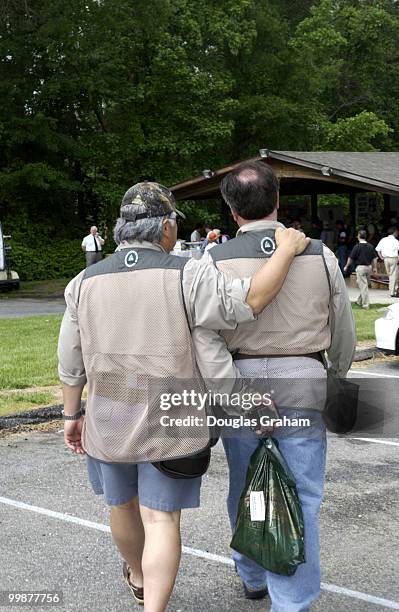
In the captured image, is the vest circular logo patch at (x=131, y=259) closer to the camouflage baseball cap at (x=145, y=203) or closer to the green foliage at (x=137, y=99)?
the camouflage baseball cap at (x=145, y=203)

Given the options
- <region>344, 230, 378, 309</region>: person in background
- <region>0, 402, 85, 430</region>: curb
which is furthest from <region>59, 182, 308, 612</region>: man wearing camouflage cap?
<region>344, 230, 378, 309</region>: person in background

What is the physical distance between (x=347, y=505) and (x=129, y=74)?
3183 centimetres

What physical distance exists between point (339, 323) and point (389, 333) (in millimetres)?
7494

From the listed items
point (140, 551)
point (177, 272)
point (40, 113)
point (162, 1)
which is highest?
point (162, 1)

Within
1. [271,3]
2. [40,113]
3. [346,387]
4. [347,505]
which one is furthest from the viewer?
[271,3]

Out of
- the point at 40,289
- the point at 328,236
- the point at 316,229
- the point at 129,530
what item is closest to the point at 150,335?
the point at 129,530

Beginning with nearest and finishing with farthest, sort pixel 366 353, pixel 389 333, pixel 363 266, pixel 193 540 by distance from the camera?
1. pixel 193 540
2. pixel 389 333
3. pixel 366 353
4. pixel 363 266

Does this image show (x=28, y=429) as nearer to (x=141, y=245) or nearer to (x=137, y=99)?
(x=141, y=245)

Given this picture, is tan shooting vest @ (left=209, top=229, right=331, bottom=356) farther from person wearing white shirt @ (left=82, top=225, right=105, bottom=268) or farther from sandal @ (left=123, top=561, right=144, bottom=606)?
person wearing white shirt @ (left=82, top=225, right=105, bottom=268)

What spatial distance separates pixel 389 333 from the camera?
1073 centimetres

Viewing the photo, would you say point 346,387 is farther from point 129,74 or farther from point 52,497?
point 129,74

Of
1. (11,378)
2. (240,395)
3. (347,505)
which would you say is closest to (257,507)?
(240,395)

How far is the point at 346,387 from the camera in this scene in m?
→ 3.52

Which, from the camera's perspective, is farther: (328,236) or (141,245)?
(328,236)
